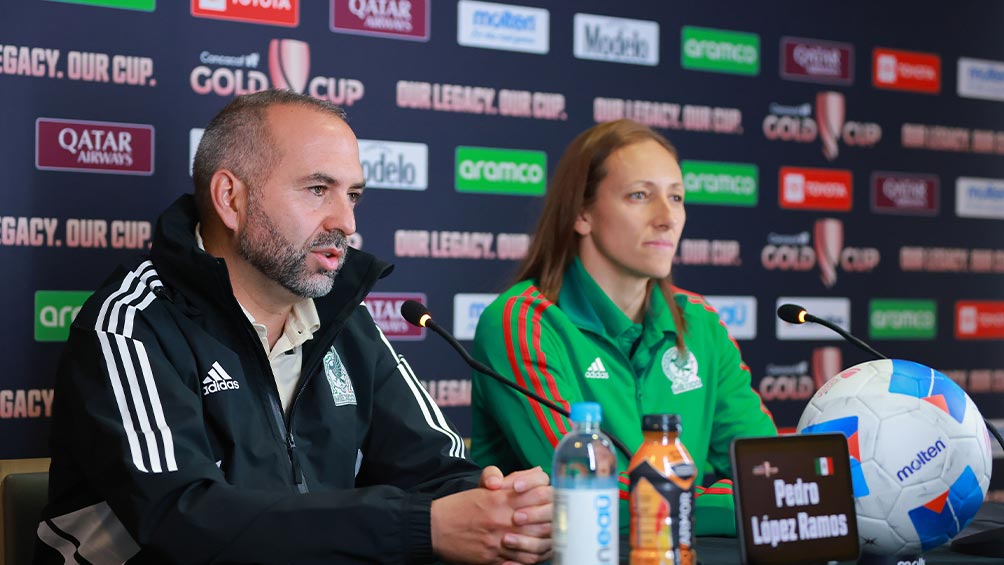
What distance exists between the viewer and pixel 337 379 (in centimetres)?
189

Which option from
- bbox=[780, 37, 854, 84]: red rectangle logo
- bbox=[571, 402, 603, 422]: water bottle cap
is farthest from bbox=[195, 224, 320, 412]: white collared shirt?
bbox=[780, 37, 854, 84]: red rectangle logo

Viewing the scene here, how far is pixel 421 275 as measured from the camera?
3.00m

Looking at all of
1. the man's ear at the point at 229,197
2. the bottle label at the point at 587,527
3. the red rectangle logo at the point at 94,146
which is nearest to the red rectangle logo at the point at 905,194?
the red rectangle logo at the point at 94,146

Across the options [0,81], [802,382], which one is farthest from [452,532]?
[802,382]

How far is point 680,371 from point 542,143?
1.12 meters

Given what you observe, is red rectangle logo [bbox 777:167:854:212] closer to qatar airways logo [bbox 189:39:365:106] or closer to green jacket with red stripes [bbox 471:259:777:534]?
green jacket with red stripes [bbox 471:259:777:534]

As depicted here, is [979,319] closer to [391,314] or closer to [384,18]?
[391,314]

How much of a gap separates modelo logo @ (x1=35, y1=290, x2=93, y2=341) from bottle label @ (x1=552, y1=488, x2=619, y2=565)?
1740 millimetres

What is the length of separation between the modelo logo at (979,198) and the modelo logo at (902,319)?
368 millimetres

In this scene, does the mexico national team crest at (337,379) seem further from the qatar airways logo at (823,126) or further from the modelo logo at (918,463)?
the qatar airways logo at (823,126)

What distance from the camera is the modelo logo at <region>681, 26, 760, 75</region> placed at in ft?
11.3

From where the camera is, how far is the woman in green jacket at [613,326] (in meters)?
2.13

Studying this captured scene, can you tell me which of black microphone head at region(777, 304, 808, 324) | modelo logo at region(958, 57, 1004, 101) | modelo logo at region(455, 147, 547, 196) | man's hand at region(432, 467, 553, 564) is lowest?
man's hand at region(432, 467, 553, 564)

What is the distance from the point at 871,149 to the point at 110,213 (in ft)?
8.11
